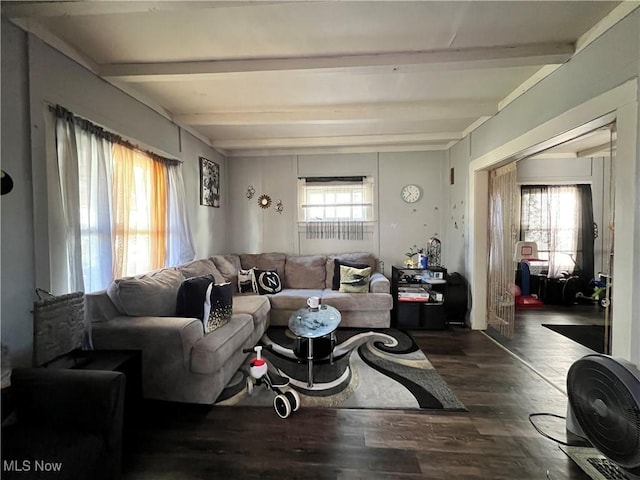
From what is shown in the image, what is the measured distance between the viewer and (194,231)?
12.4ft

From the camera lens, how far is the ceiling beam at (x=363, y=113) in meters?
3.04

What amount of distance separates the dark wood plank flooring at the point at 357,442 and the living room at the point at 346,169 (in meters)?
0.17

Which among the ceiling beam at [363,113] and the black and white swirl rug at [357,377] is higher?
the ceiling beam at [363,113]

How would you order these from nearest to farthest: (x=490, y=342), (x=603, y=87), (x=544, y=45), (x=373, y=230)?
(x=603, y=87), (x=544, y=45), (x=490, y=342), (x=373, y=230)

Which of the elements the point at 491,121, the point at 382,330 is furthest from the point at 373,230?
the point at 491,121

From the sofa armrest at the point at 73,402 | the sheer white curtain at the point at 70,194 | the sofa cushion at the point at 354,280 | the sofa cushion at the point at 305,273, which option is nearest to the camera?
the sofa armrest at the point at 73,402

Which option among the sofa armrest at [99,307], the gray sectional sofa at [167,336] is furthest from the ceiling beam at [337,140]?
the sofa armrest at [99,307]

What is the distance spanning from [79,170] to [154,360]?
1488 mm

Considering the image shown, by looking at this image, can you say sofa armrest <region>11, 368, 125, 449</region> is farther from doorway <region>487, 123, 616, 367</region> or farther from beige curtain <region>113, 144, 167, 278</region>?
doorway <region>487, 123, 616, 367</region>

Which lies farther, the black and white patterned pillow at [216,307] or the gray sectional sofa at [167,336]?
the black and white patterned pillow at [216,307]

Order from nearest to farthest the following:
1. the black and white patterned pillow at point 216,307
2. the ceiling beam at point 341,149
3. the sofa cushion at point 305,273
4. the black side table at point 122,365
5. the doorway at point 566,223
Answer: the black side table at point 122,365 < the black and white patterned pillow at point 216,307 < the sofa cushion at point 305,273 < the ceiling beam at point 341,149 < the doorway at point 566,223

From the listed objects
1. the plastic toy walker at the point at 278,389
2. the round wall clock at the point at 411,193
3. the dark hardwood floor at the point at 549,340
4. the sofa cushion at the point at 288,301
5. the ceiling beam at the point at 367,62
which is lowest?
the dark hardwood floor at the point at 549,340

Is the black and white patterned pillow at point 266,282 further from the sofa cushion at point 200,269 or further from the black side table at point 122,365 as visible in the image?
the black side table at point 122,365

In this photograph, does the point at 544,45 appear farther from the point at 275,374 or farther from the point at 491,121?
the point at 275,374
